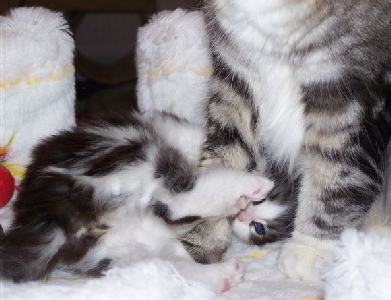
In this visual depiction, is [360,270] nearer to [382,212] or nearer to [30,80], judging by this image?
[382,212]

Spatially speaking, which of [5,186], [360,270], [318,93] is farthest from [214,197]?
[5,186]

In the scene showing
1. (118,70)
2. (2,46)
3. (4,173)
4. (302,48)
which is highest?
(302,48)

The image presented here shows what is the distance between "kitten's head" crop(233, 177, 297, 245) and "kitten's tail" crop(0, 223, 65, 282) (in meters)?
0.49

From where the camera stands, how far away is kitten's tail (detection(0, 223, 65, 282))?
1285mm

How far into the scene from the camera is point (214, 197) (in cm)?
148

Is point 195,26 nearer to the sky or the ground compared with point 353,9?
nearer to the ground

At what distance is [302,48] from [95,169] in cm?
51

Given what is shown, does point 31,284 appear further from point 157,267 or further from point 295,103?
point 295,103

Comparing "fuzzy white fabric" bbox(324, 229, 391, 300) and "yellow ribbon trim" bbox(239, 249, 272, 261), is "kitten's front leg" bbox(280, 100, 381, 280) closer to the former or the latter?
"yellow ribbon trim" bbox(239, 249, 272, 261)

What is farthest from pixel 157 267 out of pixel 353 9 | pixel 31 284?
pixel 353 9

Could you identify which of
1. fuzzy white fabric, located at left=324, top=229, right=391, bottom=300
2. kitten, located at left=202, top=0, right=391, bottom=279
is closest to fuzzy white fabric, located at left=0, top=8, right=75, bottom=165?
kitten, located at left=202, top=0, right=391, bottom=279

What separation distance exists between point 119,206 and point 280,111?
0.41m

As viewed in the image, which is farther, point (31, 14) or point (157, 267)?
point (31, 14)

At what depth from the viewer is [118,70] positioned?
3.99 meters
